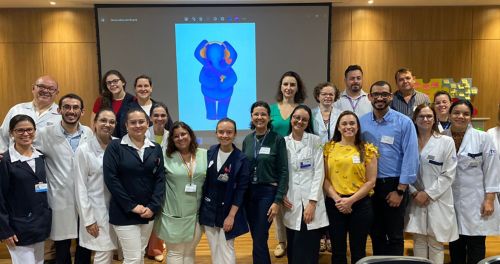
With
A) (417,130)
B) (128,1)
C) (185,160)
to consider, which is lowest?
(185,160)

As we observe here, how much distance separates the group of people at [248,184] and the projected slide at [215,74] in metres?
2.92

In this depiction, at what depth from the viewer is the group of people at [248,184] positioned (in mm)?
2697

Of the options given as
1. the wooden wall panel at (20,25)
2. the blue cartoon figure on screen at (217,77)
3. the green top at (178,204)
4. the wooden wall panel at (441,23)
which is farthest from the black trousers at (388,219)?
the wooden wall panel at (20,25)

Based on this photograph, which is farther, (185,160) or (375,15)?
(375,15)

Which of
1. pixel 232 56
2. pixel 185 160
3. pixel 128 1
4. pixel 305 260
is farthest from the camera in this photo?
pixel 232 56

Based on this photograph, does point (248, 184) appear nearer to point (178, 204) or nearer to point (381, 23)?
point (178, 204)

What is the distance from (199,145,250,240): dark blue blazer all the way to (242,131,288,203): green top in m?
0.10

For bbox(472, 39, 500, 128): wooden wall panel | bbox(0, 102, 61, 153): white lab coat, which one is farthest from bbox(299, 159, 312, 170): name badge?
bbox(472, 39, 500, 128): wooden wall panel

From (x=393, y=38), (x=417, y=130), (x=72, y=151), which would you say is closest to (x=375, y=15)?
(x=393, y=38)

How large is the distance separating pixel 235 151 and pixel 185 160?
0.38 metres

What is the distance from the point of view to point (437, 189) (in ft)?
9.85

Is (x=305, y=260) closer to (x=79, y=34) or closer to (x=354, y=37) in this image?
(x=354, y=37)

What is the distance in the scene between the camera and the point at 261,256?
301 cm

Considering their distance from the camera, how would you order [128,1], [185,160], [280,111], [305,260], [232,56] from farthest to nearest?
[232,56]
[128,1]
[280,111]
[305,260]
[185,160]
